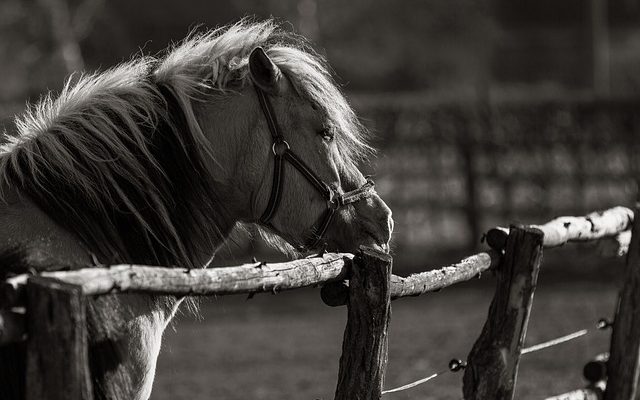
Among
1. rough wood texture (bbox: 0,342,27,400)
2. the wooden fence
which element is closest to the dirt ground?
the wooden fence

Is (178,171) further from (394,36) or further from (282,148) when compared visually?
(394,36)

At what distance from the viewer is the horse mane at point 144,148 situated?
3.27 meters

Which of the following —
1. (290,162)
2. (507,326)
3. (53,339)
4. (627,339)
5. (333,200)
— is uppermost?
(290,162)

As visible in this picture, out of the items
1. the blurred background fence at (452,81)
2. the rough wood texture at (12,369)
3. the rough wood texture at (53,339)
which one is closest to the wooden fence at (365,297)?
the rough wood texture at (53,339)

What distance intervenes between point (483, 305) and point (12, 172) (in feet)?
26.3

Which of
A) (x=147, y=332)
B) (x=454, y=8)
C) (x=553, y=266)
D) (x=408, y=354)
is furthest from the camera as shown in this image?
(x=454, y=8)

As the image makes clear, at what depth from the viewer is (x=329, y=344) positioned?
8.71m

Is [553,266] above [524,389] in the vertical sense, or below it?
above

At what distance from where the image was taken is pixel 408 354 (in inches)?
320

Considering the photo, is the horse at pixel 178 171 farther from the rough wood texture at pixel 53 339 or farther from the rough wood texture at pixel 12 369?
the rough wood texture at pixel 53 339

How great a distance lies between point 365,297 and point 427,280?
0.56 meters

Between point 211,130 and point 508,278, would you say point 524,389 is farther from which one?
point 211,130

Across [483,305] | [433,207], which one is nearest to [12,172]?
[483,305]

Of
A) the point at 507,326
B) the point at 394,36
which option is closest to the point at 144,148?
the point at 507,326
